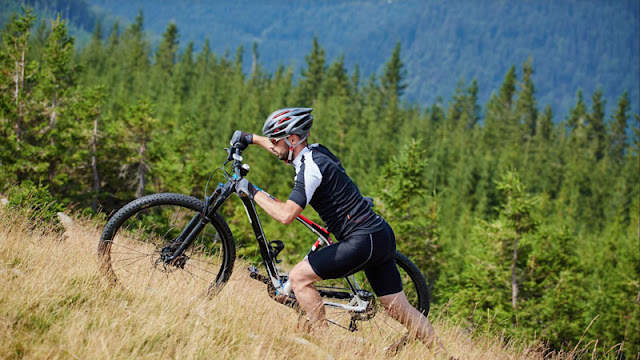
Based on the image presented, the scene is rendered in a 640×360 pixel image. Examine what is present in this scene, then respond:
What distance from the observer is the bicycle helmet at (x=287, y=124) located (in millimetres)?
4543

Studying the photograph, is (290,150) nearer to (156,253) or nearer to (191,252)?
(191,252)

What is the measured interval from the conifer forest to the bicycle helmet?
3.16 m

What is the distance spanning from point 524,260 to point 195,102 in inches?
2869

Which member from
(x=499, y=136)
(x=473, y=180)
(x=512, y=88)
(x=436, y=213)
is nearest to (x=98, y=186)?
(x=436, y=213)

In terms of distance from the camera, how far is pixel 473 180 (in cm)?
7344

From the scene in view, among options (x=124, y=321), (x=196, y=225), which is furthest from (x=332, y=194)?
(x=124, y=321)

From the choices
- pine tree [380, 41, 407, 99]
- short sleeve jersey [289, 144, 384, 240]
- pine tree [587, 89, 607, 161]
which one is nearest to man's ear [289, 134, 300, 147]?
short sleeve jersey [289, 144, 384, 240]

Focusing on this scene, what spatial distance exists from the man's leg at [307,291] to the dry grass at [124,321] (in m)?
0.18

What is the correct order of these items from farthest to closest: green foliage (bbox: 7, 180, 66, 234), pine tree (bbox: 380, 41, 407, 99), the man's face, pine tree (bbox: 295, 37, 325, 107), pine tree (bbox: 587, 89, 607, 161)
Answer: pine tree (bbox: 380, 41, 407, 99)
pine tree (bbox: 587, 89, 607, 161)
pine tree (bbox: 295, 37, 325, 107)
green foliage (bbox: 7, 180, 66, 234)
the man's face

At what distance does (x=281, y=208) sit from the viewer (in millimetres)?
4320

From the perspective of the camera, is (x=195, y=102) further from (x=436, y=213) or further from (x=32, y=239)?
(x=32, y=239)

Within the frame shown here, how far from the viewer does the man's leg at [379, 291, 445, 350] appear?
4.71m

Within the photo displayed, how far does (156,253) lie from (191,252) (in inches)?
13.1

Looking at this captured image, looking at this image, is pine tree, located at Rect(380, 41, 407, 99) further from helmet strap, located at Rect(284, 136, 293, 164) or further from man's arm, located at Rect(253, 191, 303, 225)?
man's arm, located at Rect(253, 191, 303, 225)
